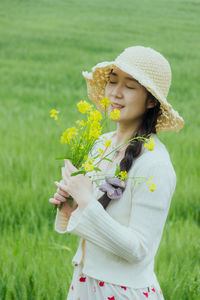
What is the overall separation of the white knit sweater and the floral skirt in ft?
0.08

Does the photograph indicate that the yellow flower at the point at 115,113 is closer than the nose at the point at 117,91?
Yes

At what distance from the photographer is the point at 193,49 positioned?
1271 cm

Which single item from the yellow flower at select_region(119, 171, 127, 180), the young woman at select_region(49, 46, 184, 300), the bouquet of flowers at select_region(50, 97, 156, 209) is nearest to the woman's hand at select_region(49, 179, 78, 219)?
the young woman at select_region(49, 46, 184, 300)

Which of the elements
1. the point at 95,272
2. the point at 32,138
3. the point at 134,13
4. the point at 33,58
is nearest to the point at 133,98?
the point at 95,272

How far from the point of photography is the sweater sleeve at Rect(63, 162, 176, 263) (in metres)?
1.40

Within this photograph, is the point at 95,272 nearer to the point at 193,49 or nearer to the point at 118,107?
the point at 118,107

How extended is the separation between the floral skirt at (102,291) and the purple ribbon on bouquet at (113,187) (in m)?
0.31

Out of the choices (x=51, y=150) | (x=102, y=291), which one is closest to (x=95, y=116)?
(x=102, y=291)

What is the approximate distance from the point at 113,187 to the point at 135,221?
0.13 m

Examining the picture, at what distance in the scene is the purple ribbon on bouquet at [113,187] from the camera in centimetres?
147

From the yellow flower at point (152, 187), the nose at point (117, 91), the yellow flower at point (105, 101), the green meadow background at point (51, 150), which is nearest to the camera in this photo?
the yellow flower at point (152, 187)

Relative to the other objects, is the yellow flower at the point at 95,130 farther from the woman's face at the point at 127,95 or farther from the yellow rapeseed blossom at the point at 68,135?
the woman's face at the point at 127,95

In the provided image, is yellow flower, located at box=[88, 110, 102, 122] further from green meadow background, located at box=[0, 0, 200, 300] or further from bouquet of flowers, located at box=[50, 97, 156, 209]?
green meadow background, located at box=[0, 0, 200, 300]

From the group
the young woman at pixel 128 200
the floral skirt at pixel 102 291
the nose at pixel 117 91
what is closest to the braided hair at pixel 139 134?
the young woman at pixel 128 200
